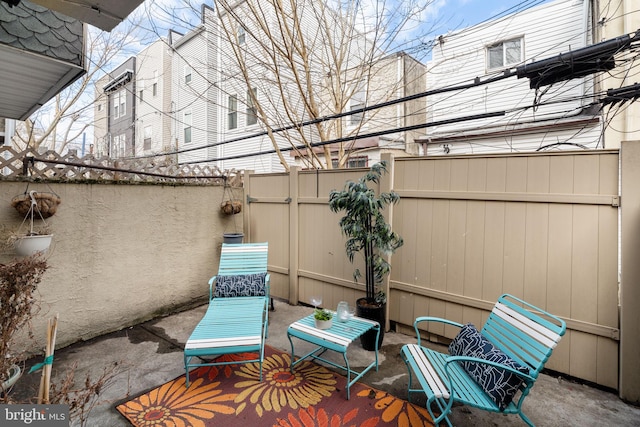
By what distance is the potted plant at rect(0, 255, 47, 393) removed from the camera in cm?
150

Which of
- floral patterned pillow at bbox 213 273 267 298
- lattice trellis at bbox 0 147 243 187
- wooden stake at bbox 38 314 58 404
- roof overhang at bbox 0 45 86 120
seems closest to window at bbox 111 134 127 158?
lattice trellis at bbox 0 147 243 187

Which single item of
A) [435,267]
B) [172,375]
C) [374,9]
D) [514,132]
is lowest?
[172,375]

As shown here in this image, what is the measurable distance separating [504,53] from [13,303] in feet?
32.3

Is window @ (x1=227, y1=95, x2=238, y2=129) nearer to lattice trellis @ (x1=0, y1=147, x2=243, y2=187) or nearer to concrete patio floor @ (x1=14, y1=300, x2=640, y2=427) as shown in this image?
lattice trellis @ (x1=0, y1=147, x2=243, y2=187)

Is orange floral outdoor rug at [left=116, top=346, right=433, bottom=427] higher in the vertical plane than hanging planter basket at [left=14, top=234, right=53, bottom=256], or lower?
lower

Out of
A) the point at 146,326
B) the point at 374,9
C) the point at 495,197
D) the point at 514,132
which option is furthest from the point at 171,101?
the point at 495,197

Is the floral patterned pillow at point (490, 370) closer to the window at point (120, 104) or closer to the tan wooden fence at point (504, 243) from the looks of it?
the tan wooden fence at point (504, 243)

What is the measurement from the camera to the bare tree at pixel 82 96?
24.7ft

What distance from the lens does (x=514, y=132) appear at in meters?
7.12

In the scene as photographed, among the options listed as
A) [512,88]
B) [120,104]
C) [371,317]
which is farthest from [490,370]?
[120,104]

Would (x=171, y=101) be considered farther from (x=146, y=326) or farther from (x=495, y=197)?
(x=495, y=197)

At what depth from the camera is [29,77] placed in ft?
9.46

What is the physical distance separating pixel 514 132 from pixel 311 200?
222 inches

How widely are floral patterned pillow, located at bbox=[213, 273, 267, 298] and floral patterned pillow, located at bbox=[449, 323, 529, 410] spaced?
2.47m
